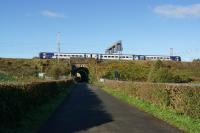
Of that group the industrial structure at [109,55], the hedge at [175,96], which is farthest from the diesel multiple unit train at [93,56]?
the hedge at [175,96]

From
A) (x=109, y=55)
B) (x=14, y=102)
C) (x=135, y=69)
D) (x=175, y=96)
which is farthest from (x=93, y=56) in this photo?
(x=14, y=102)

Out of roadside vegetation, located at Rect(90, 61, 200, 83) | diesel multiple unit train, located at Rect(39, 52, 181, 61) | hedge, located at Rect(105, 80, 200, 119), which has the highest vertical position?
diesel multiple unit train, located at Rect(39, 52, 181, 61)

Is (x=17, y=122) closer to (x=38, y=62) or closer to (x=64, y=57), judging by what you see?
(x=38, y=62)

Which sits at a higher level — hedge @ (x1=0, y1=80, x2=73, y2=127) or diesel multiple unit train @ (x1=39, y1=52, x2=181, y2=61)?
diesel multiple unit train @ (x1=39, y1=52, x2=181, y2=61)

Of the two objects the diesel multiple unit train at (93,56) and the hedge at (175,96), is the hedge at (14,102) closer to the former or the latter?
the hedge at (175,96)

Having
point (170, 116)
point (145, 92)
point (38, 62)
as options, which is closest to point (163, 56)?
point (38, 62)

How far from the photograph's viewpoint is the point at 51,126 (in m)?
17.4

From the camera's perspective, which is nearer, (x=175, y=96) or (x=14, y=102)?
(x=14, y=102)

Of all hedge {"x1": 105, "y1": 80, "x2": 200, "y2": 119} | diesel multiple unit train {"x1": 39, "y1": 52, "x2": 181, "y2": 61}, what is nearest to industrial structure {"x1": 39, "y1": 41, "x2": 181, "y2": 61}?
diesel multiple unit train {"x1": 39, "y1": 52, "x2": 181, "y2": 61}

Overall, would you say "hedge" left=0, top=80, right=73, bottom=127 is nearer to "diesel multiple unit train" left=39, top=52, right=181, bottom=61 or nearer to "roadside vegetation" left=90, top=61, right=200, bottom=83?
"roadside vegetation" left=90, top=61, right=200, bottom=83

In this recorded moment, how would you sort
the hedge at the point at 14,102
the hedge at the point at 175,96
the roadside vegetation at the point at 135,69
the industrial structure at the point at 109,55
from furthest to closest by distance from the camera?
the industrial structure at the point at 109,55, the roadside vegetation at the point at 135,69, the hedge at the point at 175,96, the hedge at the point at 14,102

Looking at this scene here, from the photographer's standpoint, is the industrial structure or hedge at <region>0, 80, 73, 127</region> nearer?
hedge at <region>0, 80, 73, 127</region>

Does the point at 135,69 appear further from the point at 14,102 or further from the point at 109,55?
the point at 14,102

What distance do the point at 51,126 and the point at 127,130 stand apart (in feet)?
10.0
